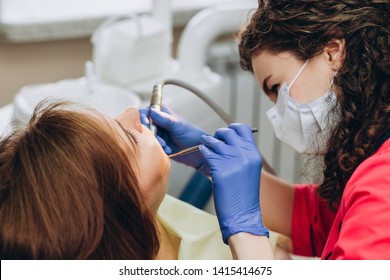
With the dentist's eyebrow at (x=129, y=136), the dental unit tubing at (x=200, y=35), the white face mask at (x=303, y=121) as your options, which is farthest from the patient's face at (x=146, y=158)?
the dental unit tubing at (x=200, y=35)

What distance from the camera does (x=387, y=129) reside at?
4.51ft

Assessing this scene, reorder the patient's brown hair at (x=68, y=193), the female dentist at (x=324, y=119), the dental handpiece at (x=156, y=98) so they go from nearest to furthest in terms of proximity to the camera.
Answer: the patient's brown hair at (x=68, y=193) → the female dentist at (x=324, y=119) → the dental handpiece at (x=156, y=98)

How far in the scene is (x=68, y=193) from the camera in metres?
1.07

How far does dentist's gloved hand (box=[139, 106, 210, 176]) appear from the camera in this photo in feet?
5.09

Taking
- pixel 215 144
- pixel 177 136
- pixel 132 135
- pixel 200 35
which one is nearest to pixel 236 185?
pixel 215 144

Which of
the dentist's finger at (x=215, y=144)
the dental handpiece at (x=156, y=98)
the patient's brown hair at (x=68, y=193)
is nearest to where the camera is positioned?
the patient's brown hair at (x=68, y=193)

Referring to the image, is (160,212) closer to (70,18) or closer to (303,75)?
(303,75)

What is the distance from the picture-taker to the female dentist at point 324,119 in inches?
47.1

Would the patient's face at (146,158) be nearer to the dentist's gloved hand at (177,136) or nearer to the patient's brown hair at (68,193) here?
the patient's brown hair at (68,193)

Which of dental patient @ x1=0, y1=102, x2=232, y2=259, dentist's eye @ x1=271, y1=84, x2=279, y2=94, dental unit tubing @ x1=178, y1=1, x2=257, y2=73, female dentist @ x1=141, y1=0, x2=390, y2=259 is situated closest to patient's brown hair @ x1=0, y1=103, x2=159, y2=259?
dental patient @ x1=0, y1=102, x2=232, y2=259

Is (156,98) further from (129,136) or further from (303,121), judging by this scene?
(303,121)

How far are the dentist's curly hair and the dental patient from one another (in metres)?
0.40

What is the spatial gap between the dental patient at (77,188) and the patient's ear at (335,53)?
435 millimetres

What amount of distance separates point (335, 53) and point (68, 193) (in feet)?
2.19
